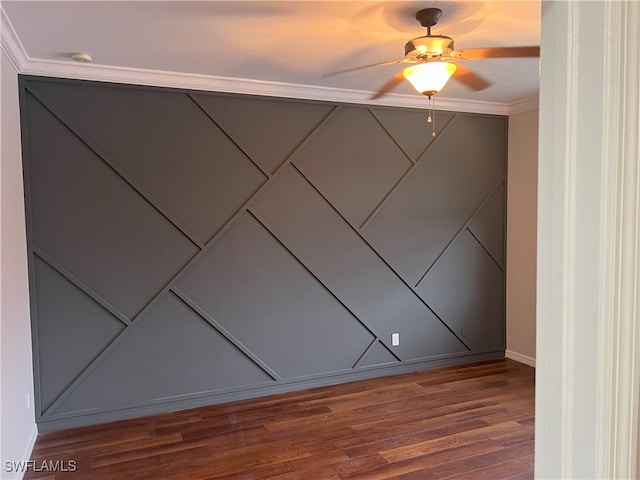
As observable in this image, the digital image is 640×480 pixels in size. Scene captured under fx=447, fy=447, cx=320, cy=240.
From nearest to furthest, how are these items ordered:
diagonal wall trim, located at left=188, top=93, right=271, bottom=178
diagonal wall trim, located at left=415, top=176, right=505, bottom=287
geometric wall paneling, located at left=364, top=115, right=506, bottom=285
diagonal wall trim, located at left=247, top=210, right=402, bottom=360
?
diagonal wall trim, located at left=188, top=93, right=271, bottom=178, diagonal wall trim, located at left=247, top=210, right=402, bottom=360, geometric wall paneling, located at left=364, top=115, right=506, bottom=285, diagonal wall trim, located at left=415, top=176, right=505, bottom=287

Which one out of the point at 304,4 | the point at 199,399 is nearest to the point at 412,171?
the point at 304,4

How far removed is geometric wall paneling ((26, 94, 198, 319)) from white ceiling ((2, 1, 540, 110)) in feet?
1.92

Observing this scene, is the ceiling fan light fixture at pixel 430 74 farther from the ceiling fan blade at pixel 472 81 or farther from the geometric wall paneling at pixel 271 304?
the geometric wall paneling at pixel 271 304

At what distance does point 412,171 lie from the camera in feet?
14.9

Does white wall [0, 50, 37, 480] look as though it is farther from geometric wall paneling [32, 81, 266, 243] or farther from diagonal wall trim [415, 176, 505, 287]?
diagonal wall trim [415, 176, 505, 287]

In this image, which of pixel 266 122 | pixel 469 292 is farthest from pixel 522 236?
pixel 266 122

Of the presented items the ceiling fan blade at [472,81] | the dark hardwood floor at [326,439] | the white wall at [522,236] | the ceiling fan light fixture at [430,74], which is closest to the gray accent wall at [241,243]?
the white wall at [522,236]

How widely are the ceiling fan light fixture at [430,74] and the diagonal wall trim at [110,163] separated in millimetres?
2169

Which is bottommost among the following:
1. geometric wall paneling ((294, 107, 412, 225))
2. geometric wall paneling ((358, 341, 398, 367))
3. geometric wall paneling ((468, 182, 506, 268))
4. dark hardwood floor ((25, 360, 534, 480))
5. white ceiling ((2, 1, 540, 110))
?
dark hardwood floor ((25, 360, 534, 480))

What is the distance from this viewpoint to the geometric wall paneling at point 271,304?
382 cm

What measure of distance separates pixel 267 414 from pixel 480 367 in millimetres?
2397

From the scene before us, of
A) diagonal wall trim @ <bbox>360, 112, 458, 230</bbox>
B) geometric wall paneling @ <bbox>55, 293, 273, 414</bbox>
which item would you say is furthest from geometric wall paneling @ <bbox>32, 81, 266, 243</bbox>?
diagonal wall trim @ <bbox>360, 112, 458, 230</bbox>

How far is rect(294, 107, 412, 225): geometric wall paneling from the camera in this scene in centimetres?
414

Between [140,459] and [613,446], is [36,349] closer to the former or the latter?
[140,459]
